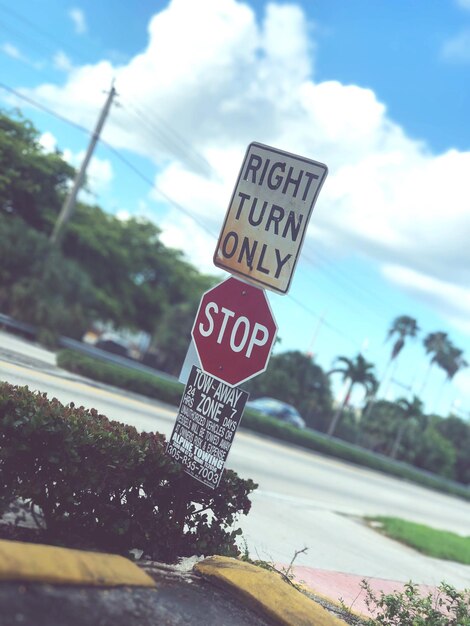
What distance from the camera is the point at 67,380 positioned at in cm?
1677

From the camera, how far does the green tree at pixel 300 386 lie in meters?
40.0

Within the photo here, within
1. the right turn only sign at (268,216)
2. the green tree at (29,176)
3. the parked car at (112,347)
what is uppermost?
the green tree at (29,176)

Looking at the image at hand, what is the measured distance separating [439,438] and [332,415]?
16.4 m

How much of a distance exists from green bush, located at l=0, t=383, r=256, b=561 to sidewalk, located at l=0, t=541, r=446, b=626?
238mm

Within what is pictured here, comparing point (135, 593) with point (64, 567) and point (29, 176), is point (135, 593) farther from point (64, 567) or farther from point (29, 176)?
point (29, 176)

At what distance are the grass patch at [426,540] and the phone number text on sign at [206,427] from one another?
8916mm

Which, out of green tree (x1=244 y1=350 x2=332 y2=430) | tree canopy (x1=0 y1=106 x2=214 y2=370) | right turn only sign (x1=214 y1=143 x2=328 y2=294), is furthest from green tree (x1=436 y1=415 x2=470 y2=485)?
right turn only sign (x1=214 y1=143 x2=328 y2=294)

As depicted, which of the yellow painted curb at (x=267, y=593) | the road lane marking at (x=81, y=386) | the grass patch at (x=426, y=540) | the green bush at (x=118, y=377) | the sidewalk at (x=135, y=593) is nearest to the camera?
the sidewalk at (x=135, y=593)

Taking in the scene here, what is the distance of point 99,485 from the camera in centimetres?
453

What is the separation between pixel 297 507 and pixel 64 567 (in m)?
9.26

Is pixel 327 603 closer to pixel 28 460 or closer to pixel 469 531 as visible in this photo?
pixel 28 460

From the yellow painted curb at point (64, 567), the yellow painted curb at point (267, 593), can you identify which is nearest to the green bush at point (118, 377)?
the yellow painted curb at point (267, 593)

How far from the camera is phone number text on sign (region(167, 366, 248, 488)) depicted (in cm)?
508

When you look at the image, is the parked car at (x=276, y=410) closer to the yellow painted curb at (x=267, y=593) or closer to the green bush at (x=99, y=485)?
the green bush at (x=99, y=485)
